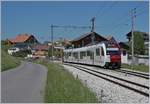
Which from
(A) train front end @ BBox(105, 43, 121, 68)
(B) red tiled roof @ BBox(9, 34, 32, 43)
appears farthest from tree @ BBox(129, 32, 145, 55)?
(B) red tiled roof @ BBox(9, 34, 32, 43)

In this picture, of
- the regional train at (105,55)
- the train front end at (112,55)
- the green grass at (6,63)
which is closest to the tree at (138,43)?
the green grass at (6,63)

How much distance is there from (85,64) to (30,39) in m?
120

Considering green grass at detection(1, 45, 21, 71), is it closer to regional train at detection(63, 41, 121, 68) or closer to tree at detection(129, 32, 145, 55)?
regional train at detection(63, 41, 121, 68)

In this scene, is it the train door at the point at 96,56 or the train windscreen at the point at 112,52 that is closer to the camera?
the train windscreen at the point at 112,52

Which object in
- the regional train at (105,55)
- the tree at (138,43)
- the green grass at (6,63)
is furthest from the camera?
the tree at (138,43)

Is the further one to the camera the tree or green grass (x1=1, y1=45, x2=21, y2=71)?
the tree

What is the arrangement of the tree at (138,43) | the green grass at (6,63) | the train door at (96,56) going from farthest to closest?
the tree at (138,43) < the green grass at (6,63) < the train door at (96,56)

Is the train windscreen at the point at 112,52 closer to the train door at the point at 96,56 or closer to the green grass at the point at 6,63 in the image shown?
the train door at the point at 96,56

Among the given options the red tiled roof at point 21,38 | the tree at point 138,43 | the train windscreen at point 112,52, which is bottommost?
the train windscreen at point 112,52

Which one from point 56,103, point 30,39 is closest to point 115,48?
point 56,103

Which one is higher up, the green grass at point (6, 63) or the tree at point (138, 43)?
the tree at point (138, 43)

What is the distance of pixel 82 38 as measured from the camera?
127 m

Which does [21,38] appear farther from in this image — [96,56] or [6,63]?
[96,56]

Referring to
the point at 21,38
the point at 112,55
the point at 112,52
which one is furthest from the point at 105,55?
the point at 21,38
